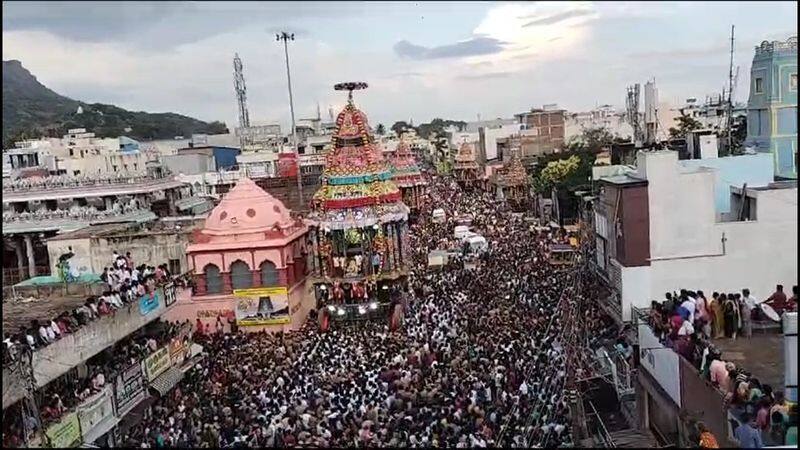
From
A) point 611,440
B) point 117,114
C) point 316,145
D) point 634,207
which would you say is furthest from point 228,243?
point 117,114

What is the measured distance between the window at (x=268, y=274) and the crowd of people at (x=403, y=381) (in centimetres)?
179

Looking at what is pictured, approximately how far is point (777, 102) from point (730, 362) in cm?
2131

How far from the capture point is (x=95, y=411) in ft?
49.2

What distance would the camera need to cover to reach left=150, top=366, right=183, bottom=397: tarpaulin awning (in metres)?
17.9

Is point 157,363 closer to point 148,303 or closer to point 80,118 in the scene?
point 148,303

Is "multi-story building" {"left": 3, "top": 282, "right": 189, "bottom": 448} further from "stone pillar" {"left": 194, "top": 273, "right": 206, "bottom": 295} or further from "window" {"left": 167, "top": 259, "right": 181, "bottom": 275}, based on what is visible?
"window" {"left": 167, "top": 259, "right": 181, "bottom": 275}

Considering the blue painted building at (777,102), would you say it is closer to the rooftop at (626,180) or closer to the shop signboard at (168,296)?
the rooftop at (626,180)

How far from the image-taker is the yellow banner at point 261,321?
1007 inches

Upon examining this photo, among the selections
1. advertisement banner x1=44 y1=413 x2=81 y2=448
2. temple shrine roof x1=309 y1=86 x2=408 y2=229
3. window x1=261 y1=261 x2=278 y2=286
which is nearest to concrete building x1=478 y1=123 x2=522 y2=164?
temple shrine roof x1=309 y1=86 x2=408 y2=229

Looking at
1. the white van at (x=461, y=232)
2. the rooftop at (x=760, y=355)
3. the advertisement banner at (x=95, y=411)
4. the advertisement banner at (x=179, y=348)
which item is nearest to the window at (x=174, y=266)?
the advertisement banner at (x=179, y=348)

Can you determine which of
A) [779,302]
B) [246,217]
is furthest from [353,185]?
[779,302]

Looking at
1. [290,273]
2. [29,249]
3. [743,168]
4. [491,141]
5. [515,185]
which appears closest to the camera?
[743,168]

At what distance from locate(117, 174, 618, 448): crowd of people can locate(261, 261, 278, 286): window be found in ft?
5.87

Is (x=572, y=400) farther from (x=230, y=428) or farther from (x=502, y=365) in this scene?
(x=230, y=428)
